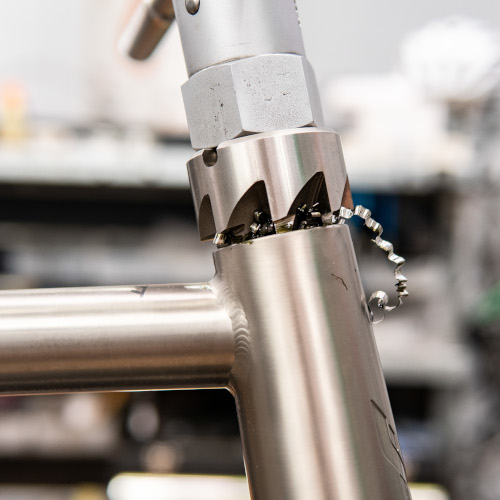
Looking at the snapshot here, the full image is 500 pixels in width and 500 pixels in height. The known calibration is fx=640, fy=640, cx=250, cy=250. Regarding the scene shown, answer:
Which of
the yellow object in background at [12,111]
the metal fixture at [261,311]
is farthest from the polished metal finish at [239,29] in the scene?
the yellow object in background at [12,111]

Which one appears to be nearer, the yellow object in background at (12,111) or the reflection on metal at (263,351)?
the reflection on metal at (263,351)

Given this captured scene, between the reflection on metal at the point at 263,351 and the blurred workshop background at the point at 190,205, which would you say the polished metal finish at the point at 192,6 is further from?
the blurred workshop background at the point at 190,205

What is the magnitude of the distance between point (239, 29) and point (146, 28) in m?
0.10

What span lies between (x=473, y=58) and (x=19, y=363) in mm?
1498

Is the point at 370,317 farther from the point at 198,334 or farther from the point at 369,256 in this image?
the point at 369,256

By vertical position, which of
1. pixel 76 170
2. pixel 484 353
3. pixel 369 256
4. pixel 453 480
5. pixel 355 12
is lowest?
pixel 453 480

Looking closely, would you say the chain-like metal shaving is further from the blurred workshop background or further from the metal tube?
the blurred workshop background

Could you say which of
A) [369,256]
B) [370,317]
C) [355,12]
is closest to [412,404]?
[369,256]

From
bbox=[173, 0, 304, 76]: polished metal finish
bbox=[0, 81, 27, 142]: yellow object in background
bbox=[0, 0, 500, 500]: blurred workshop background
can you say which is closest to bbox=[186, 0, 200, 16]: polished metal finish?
bbox=[173, 0, 304, 76]: polished metal finish

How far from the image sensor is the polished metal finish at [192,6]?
193 mm

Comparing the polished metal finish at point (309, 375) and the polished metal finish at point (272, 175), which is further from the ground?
the polished metal finish at point (272, 175)

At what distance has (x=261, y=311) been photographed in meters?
0.19

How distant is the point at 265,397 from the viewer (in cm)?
19

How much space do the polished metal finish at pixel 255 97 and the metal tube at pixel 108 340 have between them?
0.05 metres
